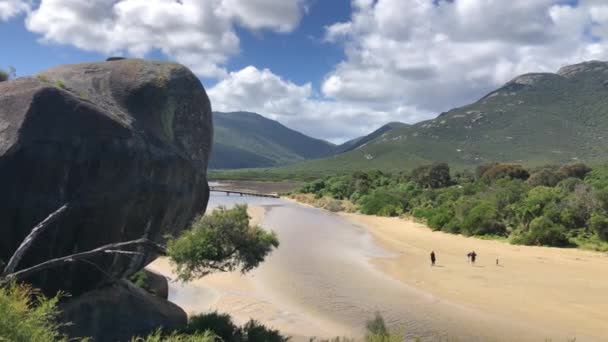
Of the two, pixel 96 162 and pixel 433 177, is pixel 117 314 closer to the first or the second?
pixel 96 162

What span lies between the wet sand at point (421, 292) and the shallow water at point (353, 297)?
0.18 ft

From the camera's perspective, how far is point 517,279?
112 ft

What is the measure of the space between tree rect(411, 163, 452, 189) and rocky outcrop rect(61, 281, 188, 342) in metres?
94.3

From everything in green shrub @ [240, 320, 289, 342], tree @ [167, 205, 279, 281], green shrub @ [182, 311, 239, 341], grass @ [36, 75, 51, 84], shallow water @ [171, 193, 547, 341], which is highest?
grass @ [36, 75, 51, 84]

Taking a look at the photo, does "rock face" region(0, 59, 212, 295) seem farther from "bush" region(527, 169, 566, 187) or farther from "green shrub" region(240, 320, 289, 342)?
"bush" region(527, 169, 566, 187)

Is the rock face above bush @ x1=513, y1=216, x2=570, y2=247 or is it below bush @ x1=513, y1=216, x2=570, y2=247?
above

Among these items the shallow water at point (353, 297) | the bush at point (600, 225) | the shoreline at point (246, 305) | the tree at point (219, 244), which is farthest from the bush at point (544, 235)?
the tree at point (219, 244)

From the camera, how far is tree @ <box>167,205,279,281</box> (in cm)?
1569

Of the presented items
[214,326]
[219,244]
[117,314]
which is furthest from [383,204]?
[117,314]

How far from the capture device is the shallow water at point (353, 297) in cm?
2345

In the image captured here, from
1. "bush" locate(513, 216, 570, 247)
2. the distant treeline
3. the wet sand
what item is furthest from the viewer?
the distant treeline

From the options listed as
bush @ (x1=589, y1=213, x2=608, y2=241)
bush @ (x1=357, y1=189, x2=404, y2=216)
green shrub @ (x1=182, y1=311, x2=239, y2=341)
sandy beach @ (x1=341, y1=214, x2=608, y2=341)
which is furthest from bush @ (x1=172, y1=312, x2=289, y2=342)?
bush @ (x1=357, y1=189, x2=404, y2=216)

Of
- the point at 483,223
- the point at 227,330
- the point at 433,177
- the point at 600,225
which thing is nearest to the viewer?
the point at 227,330

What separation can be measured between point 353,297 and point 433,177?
82161 mm
